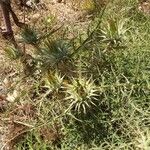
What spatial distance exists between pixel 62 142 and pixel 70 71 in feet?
1.26

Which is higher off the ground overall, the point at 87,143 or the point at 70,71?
the point at 70,71

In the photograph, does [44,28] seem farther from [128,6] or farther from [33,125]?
[33,125]

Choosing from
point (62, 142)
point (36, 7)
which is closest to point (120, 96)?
point (62, 142)

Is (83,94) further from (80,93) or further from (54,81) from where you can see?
(54,81)

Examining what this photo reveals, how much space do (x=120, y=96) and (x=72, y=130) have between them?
0.31m

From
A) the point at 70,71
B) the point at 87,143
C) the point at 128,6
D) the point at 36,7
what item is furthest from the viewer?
the point at 36,7

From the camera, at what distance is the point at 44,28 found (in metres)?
3.06

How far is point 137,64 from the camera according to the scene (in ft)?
8.04

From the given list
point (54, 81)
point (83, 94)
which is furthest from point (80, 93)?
point (54, 81)

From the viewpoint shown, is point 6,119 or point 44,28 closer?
point 6,119

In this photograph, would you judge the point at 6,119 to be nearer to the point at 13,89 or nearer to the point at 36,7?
the point at 13,89

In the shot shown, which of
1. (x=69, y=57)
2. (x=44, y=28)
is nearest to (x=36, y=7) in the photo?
(x=44, y=28)

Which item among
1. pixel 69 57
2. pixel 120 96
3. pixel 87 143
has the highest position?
pixel 69 57

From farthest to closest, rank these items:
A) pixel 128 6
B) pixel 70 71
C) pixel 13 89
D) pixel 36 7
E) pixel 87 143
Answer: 1. pixel 36 7
2. pixel 128 6
3. pixel 13 89
4. pixel 70 71
5. pixel 87 143
